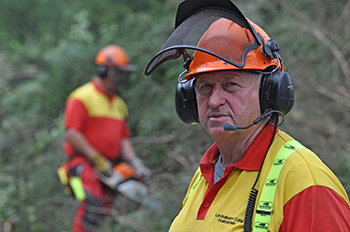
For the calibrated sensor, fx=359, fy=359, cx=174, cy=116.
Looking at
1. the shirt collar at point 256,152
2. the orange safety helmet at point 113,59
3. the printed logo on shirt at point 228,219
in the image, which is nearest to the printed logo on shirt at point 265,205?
the printed logo on shirt at point 228,219

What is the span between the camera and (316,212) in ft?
4.63

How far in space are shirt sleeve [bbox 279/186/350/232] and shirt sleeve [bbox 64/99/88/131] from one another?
4.56 meters

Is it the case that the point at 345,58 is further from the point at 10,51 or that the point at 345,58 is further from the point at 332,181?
the point at 10,51

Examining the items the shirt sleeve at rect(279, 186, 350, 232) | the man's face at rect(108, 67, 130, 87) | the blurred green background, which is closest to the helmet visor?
the shirt sleeve at rect(279, 186, 350, 232)

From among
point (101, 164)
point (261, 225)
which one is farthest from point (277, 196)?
point (101, 164)

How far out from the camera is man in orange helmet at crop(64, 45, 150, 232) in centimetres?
532

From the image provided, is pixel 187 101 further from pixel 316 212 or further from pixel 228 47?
pixel 316 212

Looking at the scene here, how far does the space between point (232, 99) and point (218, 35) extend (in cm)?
33

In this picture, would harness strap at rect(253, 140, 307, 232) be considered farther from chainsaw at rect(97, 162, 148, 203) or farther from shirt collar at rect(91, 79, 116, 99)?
shirt collar at rect(91, 79, 116, 99)

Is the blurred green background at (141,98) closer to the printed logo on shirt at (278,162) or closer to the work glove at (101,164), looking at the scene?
the work glove at (101,164)

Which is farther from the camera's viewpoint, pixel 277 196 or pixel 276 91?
pixel 276 91

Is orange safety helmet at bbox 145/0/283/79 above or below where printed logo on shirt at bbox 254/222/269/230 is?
above

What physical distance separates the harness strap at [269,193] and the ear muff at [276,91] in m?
0.24

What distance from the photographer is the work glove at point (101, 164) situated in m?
5.61
